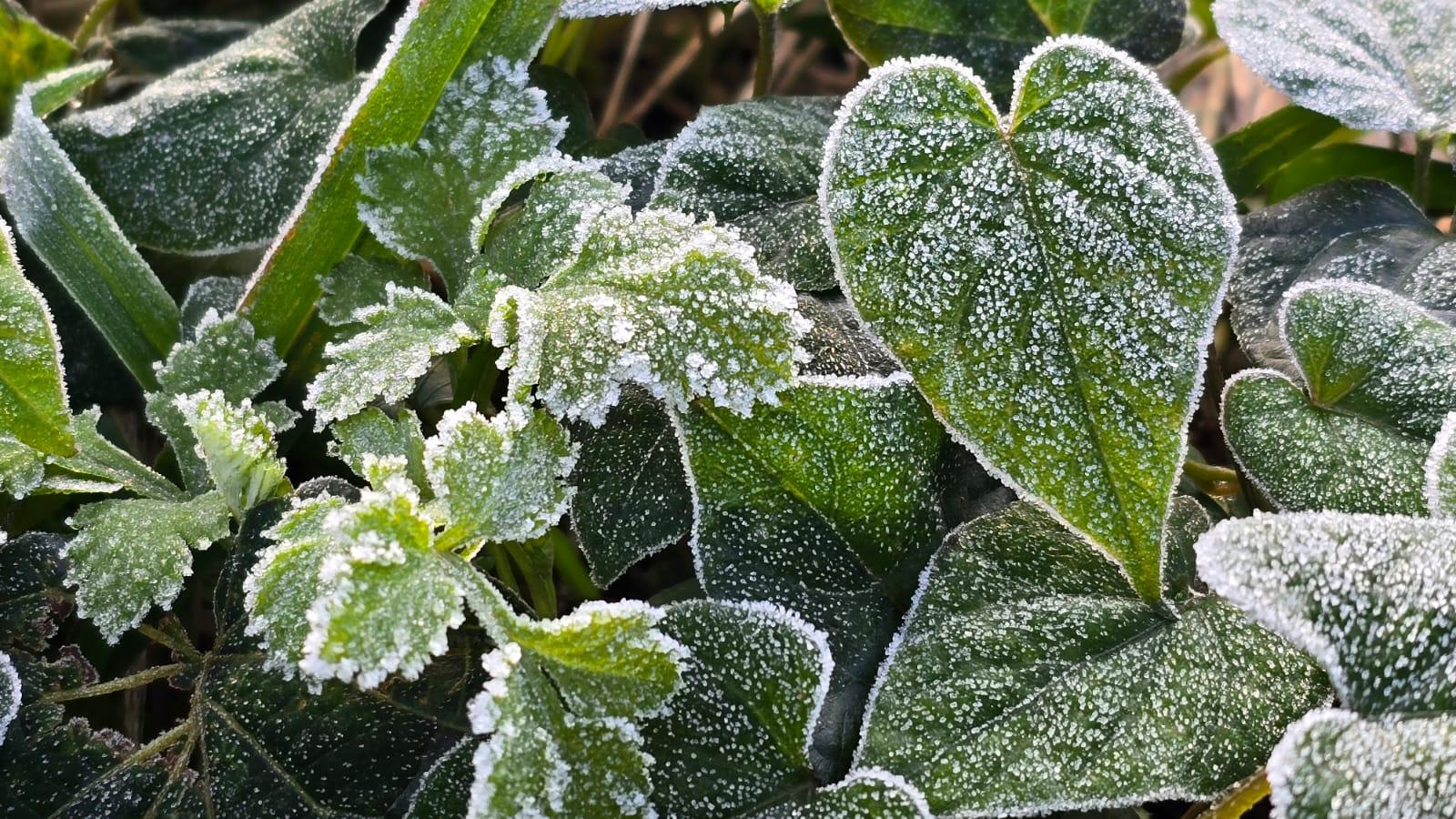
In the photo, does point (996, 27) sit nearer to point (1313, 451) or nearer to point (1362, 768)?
point (1313, 451)

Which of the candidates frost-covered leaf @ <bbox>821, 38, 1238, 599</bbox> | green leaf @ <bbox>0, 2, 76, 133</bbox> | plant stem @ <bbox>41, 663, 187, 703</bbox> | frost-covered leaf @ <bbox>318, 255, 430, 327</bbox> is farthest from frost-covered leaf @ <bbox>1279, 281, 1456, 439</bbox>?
green leaf @ <bbox>0, 2, 76, 133</bbox>

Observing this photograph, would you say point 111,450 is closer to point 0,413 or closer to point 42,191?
point 0,413

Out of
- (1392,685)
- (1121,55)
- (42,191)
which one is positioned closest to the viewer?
(1392,685)

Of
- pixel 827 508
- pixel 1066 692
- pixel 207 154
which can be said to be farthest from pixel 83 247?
Answer: pixel 1066 692

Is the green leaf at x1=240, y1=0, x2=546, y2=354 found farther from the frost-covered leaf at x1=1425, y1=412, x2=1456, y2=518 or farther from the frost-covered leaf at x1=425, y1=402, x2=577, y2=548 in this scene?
the frost-covered leaf at x1=1425, y1=412, x2=1456, y2=518

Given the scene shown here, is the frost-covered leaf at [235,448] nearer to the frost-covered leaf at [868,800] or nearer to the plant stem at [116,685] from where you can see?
the plant stem at [116,685]

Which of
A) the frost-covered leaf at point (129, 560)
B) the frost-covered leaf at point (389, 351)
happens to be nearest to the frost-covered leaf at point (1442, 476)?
the frost-covered leaf at point (389, 351)

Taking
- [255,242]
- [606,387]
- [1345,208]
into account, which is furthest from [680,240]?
[1345,208]
